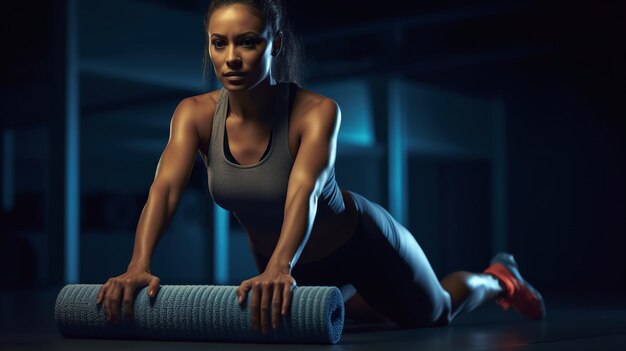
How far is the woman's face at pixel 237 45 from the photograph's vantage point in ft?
6.70

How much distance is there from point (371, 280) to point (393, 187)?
4323mm

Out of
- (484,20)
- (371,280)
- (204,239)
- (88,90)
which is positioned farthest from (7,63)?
(371,280)

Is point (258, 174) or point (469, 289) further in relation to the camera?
point (469, 289)

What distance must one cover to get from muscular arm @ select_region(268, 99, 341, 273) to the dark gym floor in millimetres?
195

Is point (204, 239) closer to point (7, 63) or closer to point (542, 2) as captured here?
point (7, 63)

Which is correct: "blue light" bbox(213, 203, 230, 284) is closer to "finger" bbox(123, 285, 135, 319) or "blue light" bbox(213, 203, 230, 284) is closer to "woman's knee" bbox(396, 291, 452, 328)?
"woman's knee" bbox(396, 291, 452, 328)

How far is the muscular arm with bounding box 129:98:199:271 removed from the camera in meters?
2.07

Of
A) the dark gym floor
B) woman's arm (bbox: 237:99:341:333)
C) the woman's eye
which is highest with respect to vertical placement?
the woman's eye

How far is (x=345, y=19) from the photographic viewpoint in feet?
21.3

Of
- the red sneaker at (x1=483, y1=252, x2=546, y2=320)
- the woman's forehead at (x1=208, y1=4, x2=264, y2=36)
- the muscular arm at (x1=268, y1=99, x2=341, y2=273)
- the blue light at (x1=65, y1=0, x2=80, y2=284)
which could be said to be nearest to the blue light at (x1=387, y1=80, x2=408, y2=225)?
the blue light at (x1=65, y1=0, x2=80, y2=284)

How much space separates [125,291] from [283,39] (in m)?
0.67

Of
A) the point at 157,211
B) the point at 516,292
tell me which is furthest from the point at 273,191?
the point at 516,292

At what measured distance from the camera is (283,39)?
2.22 m

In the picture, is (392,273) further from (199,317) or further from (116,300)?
(116,300)
